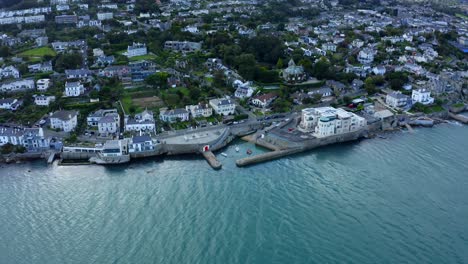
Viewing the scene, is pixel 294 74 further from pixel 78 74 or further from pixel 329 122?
pixel 78 74

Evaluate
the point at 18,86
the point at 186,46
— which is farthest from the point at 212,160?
the point at 186,46

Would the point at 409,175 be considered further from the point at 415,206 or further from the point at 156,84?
the point at 156,84

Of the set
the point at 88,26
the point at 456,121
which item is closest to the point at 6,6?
the point at 88,26

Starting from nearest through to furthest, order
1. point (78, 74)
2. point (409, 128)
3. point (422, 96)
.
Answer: point (409, 128), point (422, 96), point (78, 74)

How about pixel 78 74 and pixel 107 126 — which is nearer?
pixel 107 126

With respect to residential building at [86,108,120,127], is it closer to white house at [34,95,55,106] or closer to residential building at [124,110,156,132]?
residential building at [124,110,156,132]

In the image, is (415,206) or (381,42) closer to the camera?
(415,206)

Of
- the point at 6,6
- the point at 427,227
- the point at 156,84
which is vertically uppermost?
the point at 6,6
